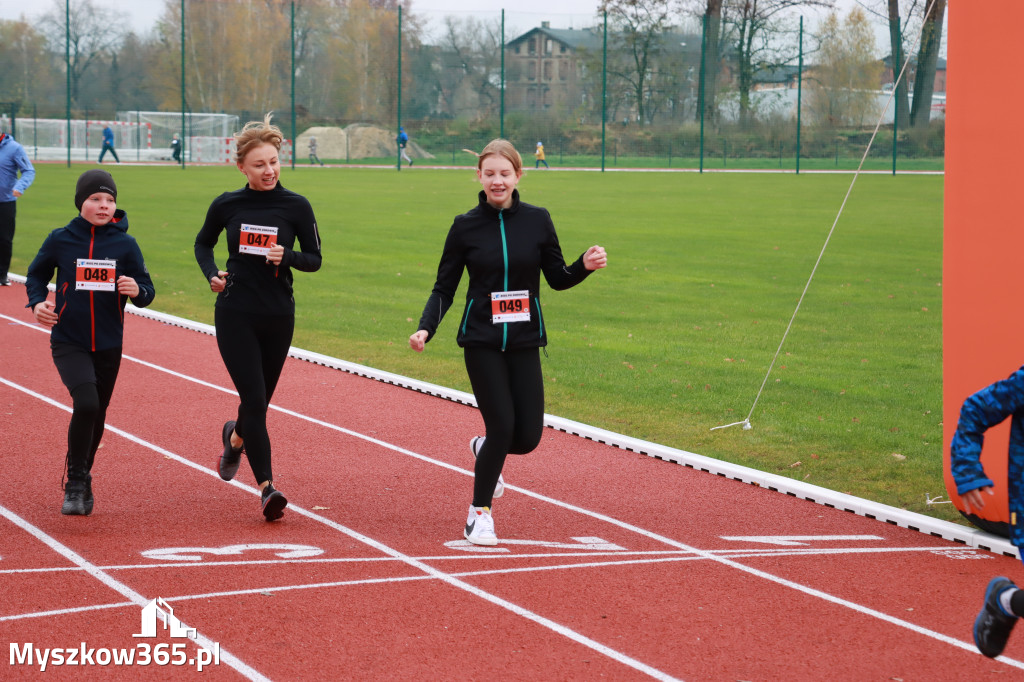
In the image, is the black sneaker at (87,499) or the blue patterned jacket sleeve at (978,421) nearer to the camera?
the blue patterned jacket sleeve at (978,421)

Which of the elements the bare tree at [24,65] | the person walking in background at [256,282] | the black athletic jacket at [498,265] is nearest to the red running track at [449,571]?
the person walking in background at [256,282]

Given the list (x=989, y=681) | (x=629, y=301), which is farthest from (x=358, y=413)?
(x=629, y=301)

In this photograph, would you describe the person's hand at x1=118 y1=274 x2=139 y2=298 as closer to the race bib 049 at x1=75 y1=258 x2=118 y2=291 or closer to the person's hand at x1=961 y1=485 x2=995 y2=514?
the race bib 049 at x1=75 y1=258 x2=118 y2=291

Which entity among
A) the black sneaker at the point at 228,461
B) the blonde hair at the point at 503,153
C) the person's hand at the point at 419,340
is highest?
the blonde hair at the point at 503,153

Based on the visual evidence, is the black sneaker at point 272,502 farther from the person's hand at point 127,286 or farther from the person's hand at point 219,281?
the person's hand at point 127,286

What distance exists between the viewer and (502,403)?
19.6 ft

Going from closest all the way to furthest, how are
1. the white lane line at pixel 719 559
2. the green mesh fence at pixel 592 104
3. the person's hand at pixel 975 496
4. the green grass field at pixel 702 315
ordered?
the person's hand at pixel 975 496
the white lane line at pixel 719 559
the green grass field at pixel 702 315
the green mesh fence at pixel 592 104

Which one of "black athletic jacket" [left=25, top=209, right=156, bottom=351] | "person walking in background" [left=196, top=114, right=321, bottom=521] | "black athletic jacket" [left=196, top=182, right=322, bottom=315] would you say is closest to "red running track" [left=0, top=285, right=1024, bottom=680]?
"person walking in background" [left=196, top=114, right=321, bottom=521]

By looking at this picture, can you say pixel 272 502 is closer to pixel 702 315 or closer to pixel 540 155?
pixel 702 315

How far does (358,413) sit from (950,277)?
4601mm

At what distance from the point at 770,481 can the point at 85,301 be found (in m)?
4.15

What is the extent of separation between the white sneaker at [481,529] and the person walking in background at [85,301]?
2049 mm

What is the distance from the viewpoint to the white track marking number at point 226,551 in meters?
5.72

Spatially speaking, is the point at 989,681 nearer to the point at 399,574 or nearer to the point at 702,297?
the point at 399,574
